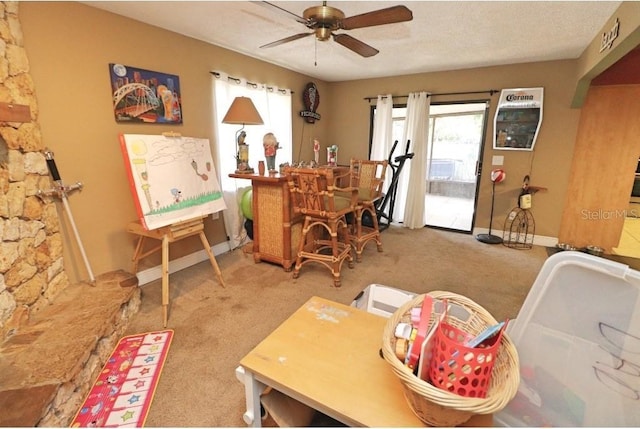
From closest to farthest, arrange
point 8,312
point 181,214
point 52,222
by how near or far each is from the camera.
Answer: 1. point 8,312
2. point 52,222
3. point 181,214

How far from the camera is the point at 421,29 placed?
2.61 m

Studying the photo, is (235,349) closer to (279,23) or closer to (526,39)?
(279,23)

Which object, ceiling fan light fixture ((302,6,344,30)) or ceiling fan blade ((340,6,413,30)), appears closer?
ceiling fan blade ((340,6,413,30))

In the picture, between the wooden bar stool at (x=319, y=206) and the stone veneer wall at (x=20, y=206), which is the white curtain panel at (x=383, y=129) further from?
the stone veneer wall at (x=20, y=206)

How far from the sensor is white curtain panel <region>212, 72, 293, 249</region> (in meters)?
3.30

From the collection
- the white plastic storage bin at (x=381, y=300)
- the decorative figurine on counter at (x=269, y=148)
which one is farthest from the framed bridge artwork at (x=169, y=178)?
the white plastic storage bin at (x=381, y=300)

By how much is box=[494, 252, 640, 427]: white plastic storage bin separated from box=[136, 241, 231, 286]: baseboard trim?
291cm

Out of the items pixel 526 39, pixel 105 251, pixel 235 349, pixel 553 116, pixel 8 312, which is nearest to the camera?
pixel 8 312

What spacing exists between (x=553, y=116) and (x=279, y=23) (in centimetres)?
345

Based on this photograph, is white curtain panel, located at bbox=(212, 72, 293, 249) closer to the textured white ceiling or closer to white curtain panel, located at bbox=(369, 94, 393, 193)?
the textured white ceiling

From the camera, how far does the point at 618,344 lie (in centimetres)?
89

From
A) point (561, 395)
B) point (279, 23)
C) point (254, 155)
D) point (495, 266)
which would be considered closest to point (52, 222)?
point (254, 155)

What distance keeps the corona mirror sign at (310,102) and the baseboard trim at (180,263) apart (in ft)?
7.65

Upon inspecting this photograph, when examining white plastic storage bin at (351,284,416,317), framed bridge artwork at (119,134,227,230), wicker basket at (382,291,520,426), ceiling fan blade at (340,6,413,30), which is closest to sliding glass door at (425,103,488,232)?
white plastic storage bin at (351,284,416,317)
